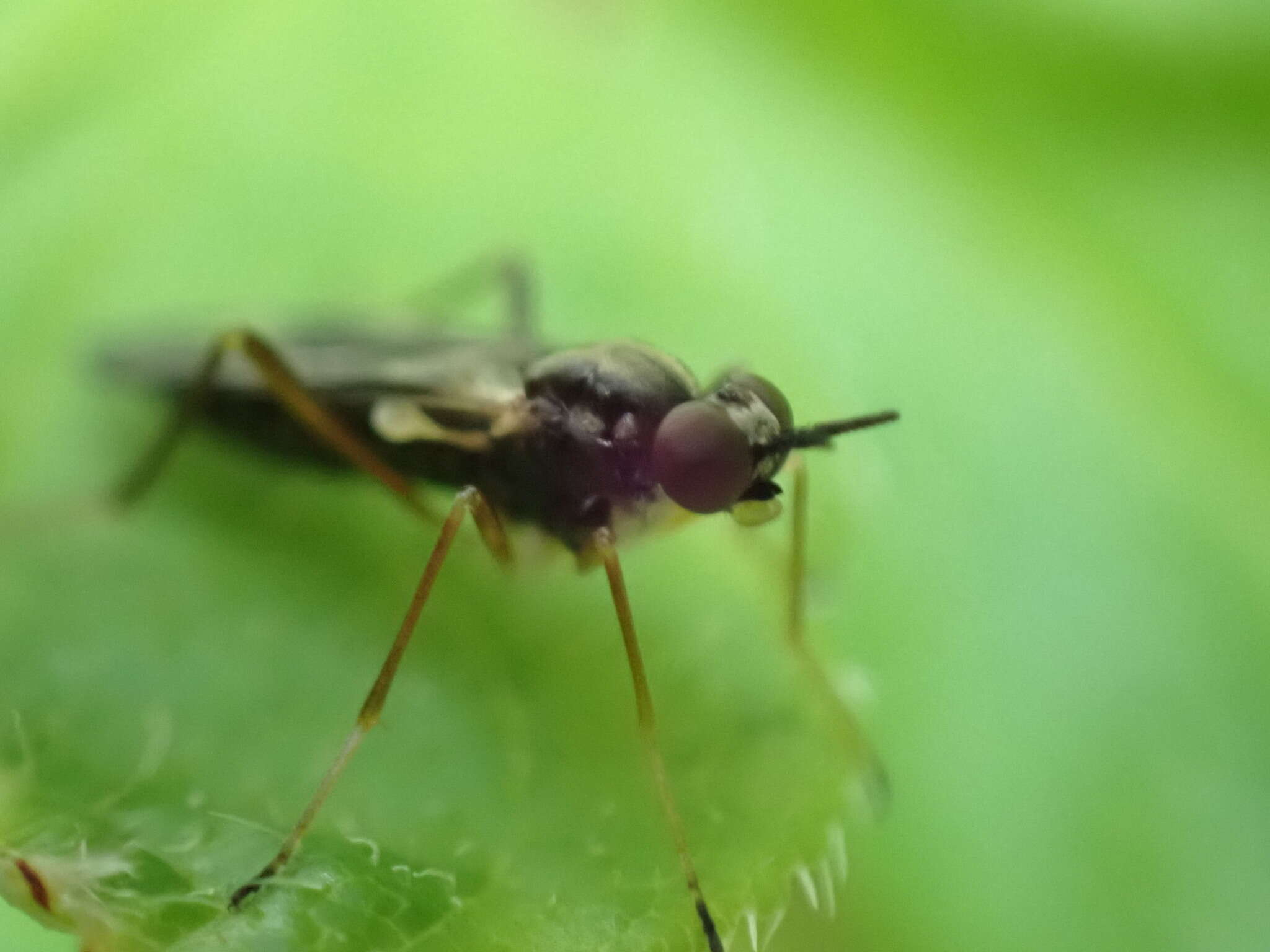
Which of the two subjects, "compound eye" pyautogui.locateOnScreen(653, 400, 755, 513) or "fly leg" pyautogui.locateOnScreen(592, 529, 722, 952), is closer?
"fly leg" pyautogui.locateOnScreen(592, 529, 722, 952)

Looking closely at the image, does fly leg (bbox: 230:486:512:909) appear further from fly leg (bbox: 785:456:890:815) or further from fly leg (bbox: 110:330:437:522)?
fly leg (bbox: 785:456:890:815)

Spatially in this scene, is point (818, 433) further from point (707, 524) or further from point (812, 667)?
point (707, 524)

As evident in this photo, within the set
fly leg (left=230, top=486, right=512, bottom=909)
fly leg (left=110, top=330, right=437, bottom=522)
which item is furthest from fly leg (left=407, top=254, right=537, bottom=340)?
fly leg (left=230, top=486, right=512, bottom=909)

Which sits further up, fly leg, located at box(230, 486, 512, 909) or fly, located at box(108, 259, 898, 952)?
fly, located at box(108, 259, 898, 952)

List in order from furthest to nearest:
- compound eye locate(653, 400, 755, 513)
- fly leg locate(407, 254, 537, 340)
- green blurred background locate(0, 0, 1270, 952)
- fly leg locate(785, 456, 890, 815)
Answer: fly leg locate(407, 254, 537, 340) < fly leg locate(785, 456, 890, 815) < compound eye locate(653, 400, 755, 513) < green blurred background locate(0, 0, 1270, 952)

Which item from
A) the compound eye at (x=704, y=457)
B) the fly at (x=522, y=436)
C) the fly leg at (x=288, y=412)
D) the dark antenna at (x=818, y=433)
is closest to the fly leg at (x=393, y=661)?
the fly at (x=522, y=436)
